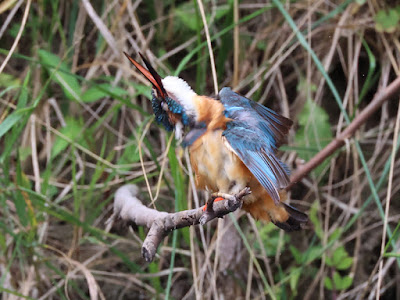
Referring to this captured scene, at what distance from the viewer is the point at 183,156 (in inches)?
91.2

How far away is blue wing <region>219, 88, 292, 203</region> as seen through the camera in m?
1.38

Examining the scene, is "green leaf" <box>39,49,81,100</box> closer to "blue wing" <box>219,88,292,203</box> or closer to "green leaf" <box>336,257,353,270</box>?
"blue wing" <box>219,88,292,203</box>

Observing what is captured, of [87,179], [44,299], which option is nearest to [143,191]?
[87,179]

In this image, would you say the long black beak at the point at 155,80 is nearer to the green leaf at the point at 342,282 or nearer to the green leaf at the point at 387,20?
the green leaf at the point at 342,282

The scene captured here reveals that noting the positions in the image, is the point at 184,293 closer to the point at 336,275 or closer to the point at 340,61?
the point at 336,275

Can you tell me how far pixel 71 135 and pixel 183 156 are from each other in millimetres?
463

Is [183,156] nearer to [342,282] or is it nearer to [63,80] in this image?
[63,80]

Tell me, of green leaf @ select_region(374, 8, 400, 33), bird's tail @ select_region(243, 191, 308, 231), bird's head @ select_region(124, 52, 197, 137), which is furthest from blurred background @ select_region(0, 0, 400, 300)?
bird's head @ select_region(124, 52, 197, 137)

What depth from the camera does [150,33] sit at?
2609mm

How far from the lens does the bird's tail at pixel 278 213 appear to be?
1.63 metres

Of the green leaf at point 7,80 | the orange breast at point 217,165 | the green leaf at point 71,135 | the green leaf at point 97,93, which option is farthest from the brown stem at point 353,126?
the green leaf at point 7,80

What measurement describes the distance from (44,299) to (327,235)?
1.22m

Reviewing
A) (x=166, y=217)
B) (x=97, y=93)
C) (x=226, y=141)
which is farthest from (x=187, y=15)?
(x=166, y=217)

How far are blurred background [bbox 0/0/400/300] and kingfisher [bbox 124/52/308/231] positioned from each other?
2.24 feet
